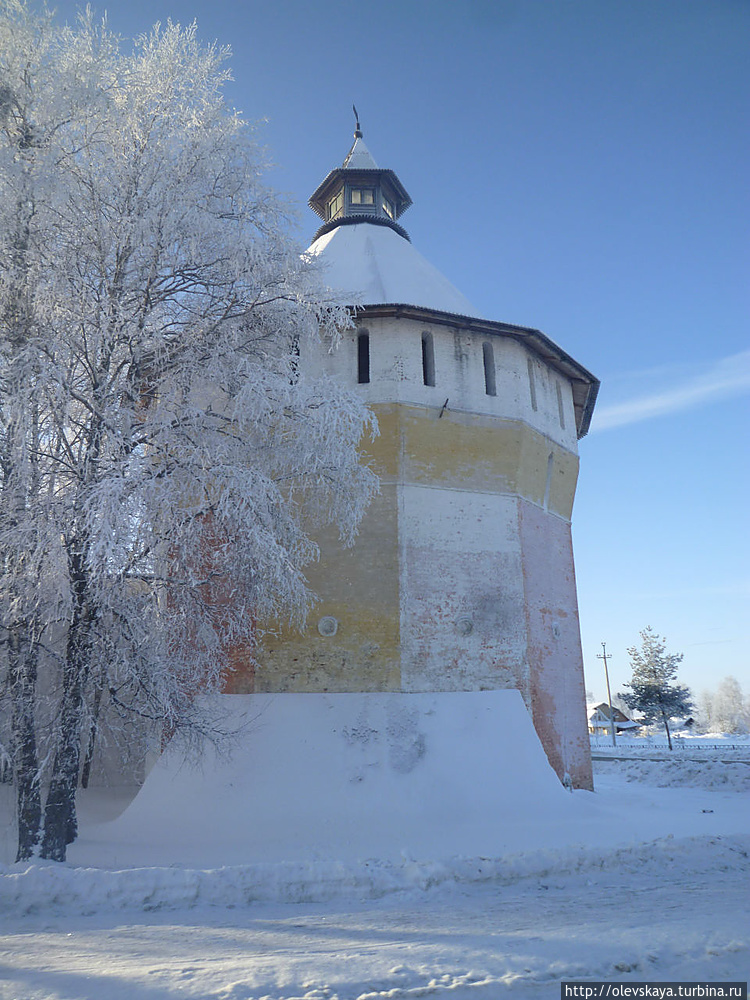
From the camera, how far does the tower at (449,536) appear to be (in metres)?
11.5

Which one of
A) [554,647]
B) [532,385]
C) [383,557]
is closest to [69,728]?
[383,557]

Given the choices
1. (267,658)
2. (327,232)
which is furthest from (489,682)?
(327,232)

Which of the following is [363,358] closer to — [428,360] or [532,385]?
[428,360]

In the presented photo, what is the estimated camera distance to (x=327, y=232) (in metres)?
18.9

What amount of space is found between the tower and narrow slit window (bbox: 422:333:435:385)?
28 millimetres

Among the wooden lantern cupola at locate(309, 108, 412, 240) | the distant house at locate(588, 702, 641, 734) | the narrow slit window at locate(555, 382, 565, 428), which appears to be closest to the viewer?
the narrow slit window at locate(555, 382, 565, 428)

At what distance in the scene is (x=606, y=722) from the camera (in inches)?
2397

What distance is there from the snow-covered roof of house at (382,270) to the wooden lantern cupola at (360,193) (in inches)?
46.8

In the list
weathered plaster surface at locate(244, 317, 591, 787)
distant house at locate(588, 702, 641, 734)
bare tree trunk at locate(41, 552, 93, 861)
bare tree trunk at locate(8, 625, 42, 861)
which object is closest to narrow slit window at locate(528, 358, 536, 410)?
weathered plaster surface at locate(244, 317, 591, 787)

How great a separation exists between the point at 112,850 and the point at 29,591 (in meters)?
3.57

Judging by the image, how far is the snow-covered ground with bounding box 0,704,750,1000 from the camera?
14.8 feet

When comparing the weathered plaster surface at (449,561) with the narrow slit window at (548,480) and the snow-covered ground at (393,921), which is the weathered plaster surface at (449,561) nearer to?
the narrow slit window at (548,480)

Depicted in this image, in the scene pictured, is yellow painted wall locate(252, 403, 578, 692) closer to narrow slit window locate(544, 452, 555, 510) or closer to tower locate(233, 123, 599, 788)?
tower locate(233, 123, 599, 788)

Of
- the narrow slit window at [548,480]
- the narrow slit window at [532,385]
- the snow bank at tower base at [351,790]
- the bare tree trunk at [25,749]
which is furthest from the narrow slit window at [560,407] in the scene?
the bare tree trunk at [25,749]
